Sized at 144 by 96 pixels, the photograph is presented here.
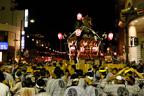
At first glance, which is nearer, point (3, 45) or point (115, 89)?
point (115, 89)

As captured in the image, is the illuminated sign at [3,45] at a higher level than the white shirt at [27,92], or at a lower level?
higher

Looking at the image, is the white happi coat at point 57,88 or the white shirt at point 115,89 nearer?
the white shirt at point 115,89

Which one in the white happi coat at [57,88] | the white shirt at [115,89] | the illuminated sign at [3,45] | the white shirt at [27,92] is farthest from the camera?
the illuminated sign at [3,45]

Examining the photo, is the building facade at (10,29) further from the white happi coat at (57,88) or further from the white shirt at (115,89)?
the white shirt at (115,89)

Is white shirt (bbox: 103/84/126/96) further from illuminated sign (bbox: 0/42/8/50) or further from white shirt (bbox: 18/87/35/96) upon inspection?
illuminated sign (bbox: 0/42/8/50)

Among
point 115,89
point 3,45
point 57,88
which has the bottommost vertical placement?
point 57,88

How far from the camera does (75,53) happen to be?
81.1 ft

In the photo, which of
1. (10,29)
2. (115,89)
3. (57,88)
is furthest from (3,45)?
(115,89)

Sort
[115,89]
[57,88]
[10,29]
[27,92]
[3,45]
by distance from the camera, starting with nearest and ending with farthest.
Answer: [115,89] → [27,92] → [57,88] → [3,45] → [10,29]

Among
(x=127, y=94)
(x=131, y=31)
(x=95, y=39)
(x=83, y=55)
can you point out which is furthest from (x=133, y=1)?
(x=127, y=94)

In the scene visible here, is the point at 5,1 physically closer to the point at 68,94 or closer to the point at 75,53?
the point at 75,53

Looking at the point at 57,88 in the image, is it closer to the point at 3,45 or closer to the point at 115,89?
the point at 115,89

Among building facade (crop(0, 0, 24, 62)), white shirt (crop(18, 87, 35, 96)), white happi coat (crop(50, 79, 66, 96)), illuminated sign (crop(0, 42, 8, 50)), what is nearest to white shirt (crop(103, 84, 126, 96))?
white happi coat (crop(50, 79, 66, 96))

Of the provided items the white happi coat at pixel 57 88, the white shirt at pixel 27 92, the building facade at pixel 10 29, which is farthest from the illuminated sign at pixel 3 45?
the white shirt at pixel 27 92
